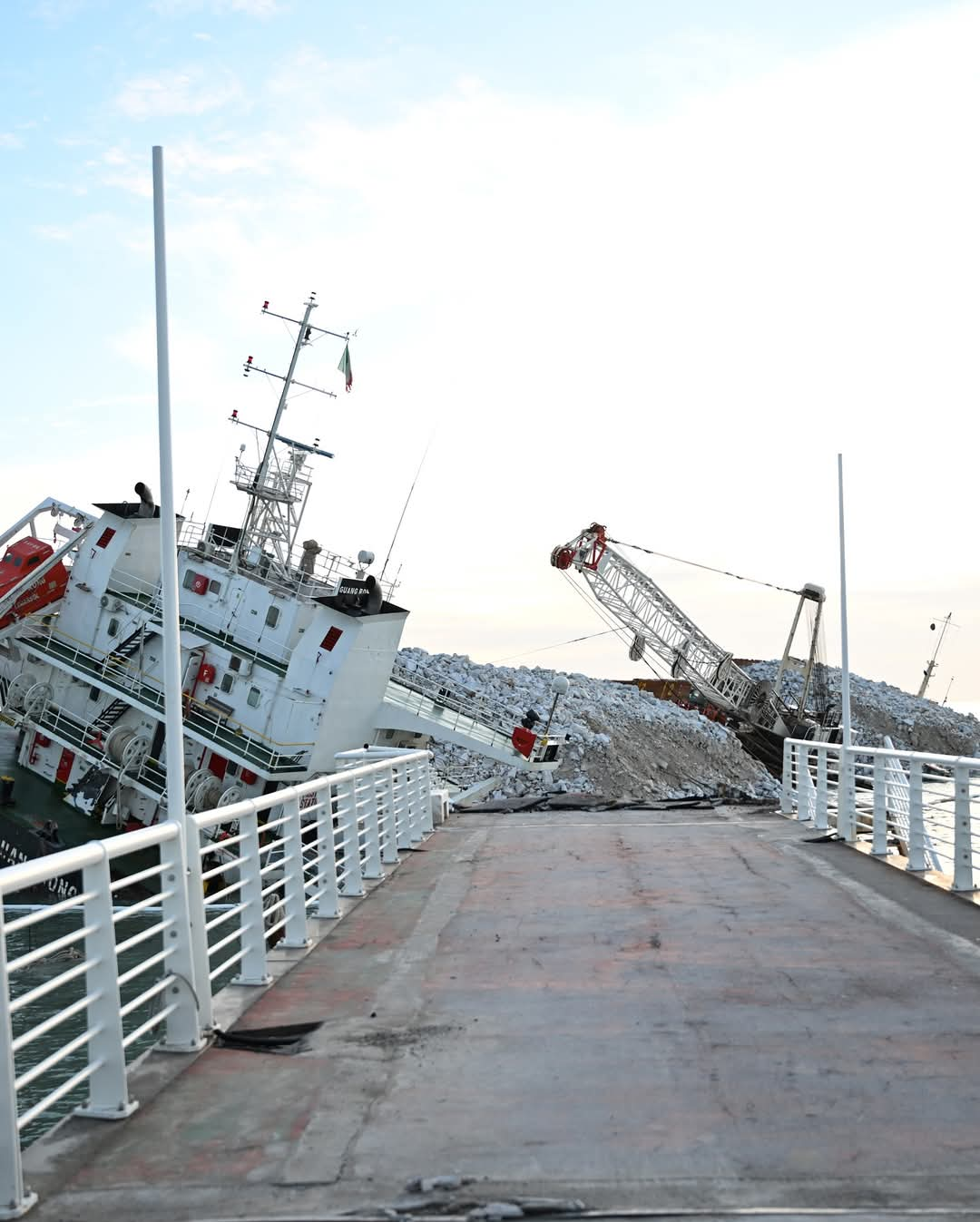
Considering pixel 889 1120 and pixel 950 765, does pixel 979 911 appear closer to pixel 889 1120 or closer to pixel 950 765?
pixel 950 765

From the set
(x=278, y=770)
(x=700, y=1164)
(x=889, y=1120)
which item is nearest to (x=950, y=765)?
(x=889, y=1120)

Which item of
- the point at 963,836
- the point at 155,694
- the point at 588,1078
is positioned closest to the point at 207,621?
the point at 155,694

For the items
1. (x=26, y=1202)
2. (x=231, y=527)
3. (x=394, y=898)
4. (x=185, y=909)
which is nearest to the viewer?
(x=26, y=1202)

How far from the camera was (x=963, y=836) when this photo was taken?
1180 cm

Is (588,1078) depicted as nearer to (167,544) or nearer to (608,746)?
(167,544)

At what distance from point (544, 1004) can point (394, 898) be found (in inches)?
190

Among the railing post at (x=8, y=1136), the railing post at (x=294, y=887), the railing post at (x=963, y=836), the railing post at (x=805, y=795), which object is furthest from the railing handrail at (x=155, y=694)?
the railing post at (x=8, y=1136)

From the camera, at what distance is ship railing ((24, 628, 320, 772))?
25.1m

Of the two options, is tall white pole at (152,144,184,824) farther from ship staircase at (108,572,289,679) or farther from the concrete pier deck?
ship staircase at (108,572,289,679)

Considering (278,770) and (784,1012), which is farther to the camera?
(278,770)

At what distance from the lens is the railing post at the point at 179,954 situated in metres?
6.45

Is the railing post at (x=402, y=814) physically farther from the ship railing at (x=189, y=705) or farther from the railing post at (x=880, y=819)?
the ship railing at (x=189, y=705)

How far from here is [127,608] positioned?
27562 millimetres

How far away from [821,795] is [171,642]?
1402 cm
